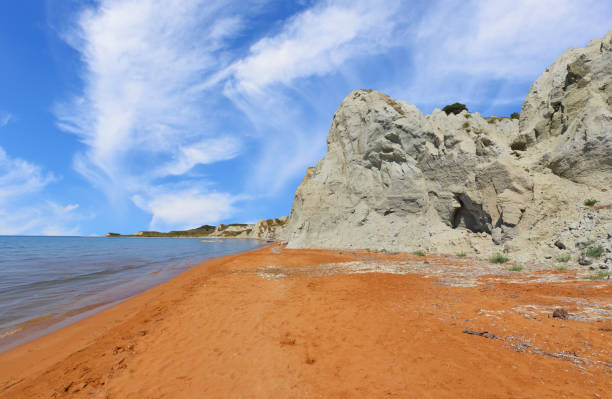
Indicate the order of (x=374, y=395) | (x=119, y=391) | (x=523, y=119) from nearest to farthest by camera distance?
(x=374, y=395), (x=119, y=391), (x=523, y=119)

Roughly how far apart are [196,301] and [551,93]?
2979 cm

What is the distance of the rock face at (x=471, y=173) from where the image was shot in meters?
16.0

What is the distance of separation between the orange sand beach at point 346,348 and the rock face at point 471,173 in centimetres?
1015

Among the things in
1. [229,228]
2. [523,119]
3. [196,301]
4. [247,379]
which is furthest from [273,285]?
[229,228]

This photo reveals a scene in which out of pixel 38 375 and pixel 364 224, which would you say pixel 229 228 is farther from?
pixel 38 375

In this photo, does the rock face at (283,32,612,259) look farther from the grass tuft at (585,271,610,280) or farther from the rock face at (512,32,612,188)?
the grass tuft at (585,271,610,280)

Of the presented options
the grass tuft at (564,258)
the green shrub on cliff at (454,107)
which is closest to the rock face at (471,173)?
the grass tuft at (564,258)

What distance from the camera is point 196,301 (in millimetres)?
9008

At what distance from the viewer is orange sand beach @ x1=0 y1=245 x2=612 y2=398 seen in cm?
364

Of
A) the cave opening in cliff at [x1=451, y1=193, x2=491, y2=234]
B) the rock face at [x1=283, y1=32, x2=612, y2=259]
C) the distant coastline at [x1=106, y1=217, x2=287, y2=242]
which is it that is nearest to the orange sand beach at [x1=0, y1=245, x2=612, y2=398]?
the rock face at [x1=283, y1=32, x2=612, y2=259]

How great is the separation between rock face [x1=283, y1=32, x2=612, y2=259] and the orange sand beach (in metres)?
10.1

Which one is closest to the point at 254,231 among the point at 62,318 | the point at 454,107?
the point at 454,107

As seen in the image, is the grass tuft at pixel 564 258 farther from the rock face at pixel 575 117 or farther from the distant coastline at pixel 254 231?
the distant coastline at pixel 254 231

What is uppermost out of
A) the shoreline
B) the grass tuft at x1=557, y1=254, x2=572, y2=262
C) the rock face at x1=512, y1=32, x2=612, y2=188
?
the rock face at x1=512, y1=32, x2=612, y2=188
